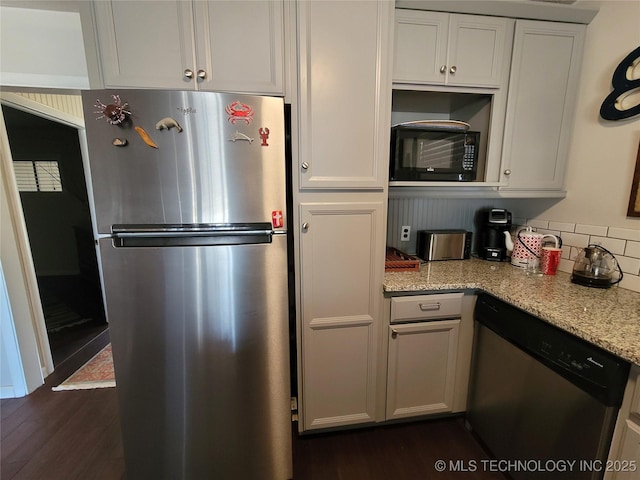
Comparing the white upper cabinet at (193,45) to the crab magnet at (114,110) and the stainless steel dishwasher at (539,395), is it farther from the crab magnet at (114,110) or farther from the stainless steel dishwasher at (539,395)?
the stainless steel dishwasher at (539,395)

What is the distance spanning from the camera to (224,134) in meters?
1.06

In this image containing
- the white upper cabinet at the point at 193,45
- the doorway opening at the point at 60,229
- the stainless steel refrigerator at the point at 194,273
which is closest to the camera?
the stainless steel refrigerator at the point at 194,273

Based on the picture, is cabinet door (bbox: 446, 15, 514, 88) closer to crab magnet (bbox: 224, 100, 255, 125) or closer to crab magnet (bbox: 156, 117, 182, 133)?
crab magnet (bbox: 224, 100, 255, 125)

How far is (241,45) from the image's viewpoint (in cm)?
121

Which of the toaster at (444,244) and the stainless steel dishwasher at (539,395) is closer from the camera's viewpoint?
the stainless steel dishwasher at (539,395)

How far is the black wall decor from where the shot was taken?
1306 millimetres

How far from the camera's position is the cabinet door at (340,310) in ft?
4.34

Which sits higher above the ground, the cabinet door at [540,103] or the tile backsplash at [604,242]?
the cabinet door at [540,103]

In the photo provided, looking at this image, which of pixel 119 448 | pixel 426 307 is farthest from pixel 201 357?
pixel 426 307

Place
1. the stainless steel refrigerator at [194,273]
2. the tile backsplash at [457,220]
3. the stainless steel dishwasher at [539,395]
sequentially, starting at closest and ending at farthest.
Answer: the stainless steel dishwasher at [539,395] < the stainless steel refrigerator at [194,273] < the tile backsplash at [457,220]

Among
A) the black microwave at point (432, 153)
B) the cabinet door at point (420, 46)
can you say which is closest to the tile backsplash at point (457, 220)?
the black microwave at point (432, 153)

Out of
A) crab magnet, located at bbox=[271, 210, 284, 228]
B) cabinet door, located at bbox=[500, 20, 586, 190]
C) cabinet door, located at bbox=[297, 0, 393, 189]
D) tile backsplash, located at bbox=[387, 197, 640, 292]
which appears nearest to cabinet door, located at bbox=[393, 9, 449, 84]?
cabinet door, located at bbox=[297, 0, 393, 189]

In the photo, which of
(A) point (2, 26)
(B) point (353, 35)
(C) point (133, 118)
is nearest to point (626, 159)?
(B) point (353, 35)

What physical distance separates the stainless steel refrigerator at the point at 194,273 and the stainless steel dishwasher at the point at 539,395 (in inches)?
40.9
